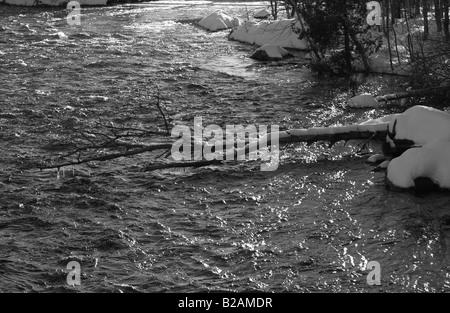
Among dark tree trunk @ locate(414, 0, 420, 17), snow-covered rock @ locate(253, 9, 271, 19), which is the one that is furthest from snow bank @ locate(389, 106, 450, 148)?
snow-covered rock @ locate(253, 9, 271, 19)

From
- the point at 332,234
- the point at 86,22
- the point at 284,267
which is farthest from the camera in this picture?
the point at 86,22

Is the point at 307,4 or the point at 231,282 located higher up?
the point at 307,4

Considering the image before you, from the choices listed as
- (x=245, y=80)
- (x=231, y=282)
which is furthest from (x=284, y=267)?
(x=245, y=80)

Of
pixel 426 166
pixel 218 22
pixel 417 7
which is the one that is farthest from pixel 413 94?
pixel 218 22

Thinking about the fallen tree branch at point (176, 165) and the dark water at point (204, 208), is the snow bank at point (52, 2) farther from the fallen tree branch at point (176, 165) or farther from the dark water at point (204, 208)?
the fallen tree branch at point (176, 165)

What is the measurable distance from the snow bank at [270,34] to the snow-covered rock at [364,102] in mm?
6709

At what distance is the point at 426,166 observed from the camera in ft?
44.4

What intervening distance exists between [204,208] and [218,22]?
1837cm

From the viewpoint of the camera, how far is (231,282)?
35.3ft

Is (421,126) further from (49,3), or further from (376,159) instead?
(49,3)

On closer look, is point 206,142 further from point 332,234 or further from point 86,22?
point 86,22

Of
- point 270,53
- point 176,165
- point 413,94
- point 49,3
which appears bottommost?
point 176,165

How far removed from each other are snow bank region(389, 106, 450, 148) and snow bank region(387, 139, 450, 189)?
1.13 ft

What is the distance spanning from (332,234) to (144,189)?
12.2 feet
